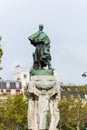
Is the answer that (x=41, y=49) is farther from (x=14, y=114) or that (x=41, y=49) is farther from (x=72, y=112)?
(x=72, y=112)

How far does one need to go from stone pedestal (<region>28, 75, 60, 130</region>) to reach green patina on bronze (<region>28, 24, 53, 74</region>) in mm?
888

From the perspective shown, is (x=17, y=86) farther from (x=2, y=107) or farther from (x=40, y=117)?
(x=40, y=117)

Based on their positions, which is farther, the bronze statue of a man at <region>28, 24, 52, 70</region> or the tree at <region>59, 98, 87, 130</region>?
the tree at <region>59, 98, 87, 130</region>

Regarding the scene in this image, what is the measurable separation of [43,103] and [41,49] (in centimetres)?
301

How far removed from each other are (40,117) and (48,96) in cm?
116

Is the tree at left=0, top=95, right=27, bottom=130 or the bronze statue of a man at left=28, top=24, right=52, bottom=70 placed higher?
the bronze statue of a man at left=28, top=24, right=52, bottom=70

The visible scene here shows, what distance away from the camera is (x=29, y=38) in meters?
31.5

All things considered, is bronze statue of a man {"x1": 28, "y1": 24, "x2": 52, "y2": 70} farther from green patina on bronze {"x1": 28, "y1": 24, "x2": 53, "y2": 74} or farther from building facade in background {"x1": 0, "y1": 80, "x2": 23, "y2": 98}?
building facade in background {"x1": 0, "y1": 80, "x2": 23, "y2": 98}

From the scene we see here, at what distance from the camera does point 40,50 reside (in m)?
31.3

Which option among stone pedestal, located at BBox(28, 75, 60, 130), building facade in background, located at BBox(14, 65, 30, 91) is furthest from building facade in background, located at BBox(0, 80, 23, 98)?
stone pedestal, located at BBox(28, 75, 60, 130)

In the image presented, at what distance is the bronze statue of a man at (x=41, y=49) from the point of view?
31156mm

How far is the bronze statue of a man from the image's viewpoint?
31156mm

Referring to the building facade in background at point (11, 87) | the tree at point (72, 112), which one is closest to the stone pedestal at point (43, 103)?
the tree at point (72, 112)

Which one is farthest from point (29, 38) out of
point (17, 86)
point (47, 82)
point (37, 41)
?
point (17, 86)
